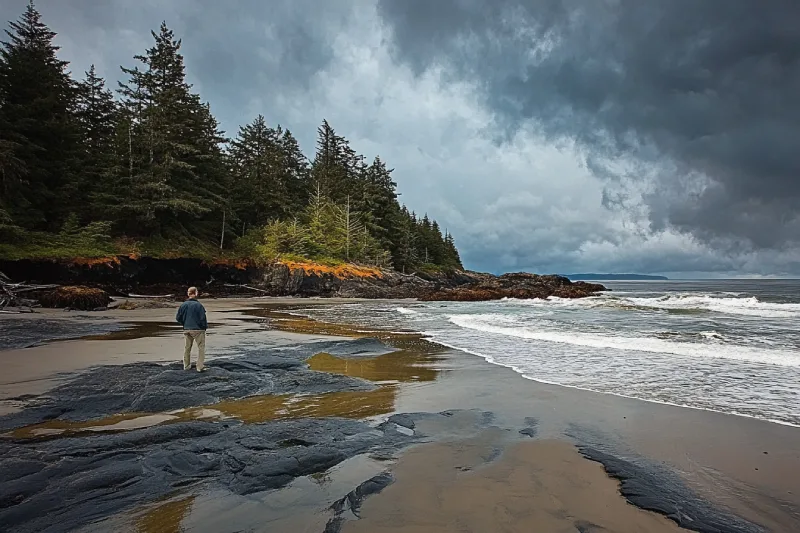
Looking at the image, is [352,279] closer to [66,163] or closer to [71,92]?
[66,163]

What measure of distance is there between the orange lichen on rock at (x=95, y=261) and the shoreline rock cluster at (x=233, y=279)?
0.05 metres

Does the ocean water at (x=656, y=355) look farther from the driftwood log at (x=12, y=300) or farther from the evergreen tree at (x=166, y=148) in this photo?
the evergreen tree at (x=166, y=148)

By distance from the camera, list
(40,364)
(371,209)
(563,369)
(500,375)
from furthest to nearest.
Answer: (371,209) < (563,369) < (500,375) < (40,364)

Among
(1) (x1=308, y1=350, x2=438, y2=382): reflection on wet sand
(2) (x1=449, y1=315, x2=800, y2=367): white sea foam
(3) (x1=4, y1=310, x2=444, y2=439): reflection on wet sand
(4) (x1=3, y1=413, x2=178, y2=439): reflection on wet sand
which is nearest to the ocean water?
(2) (x1=449, y1=315, x2=800, y2=367): white sea foam

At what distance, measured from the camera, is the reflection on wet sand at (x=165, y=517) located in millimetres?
3012

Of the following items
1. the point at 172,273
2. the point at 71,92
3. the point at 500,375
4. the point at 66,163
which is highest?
the point at 71,92

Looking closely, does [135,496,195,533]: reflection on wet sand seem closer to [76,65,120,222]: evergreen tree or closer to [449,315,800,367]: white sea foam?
[449,315,800,367]: white sea foam

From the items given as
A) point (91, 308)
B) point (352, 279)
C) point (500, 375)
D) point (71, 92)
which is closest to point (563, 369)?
point (500, 375)

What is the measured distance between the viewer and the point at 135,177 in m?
27.7

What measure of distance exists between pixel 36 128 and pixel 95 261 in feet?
32.2

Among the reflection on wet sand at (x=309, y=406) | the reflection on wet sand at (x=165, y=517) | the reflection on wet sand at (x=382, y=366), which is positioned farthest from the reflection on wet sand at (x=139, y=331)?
the reflection on wet sand at (x=165, y=517)

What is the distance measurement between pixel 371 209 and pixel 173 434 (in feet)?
158

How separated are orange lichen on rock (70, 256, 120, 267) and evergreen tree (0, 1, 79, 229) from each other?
399 centimetres

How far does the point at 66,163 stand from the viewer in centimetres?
2717
